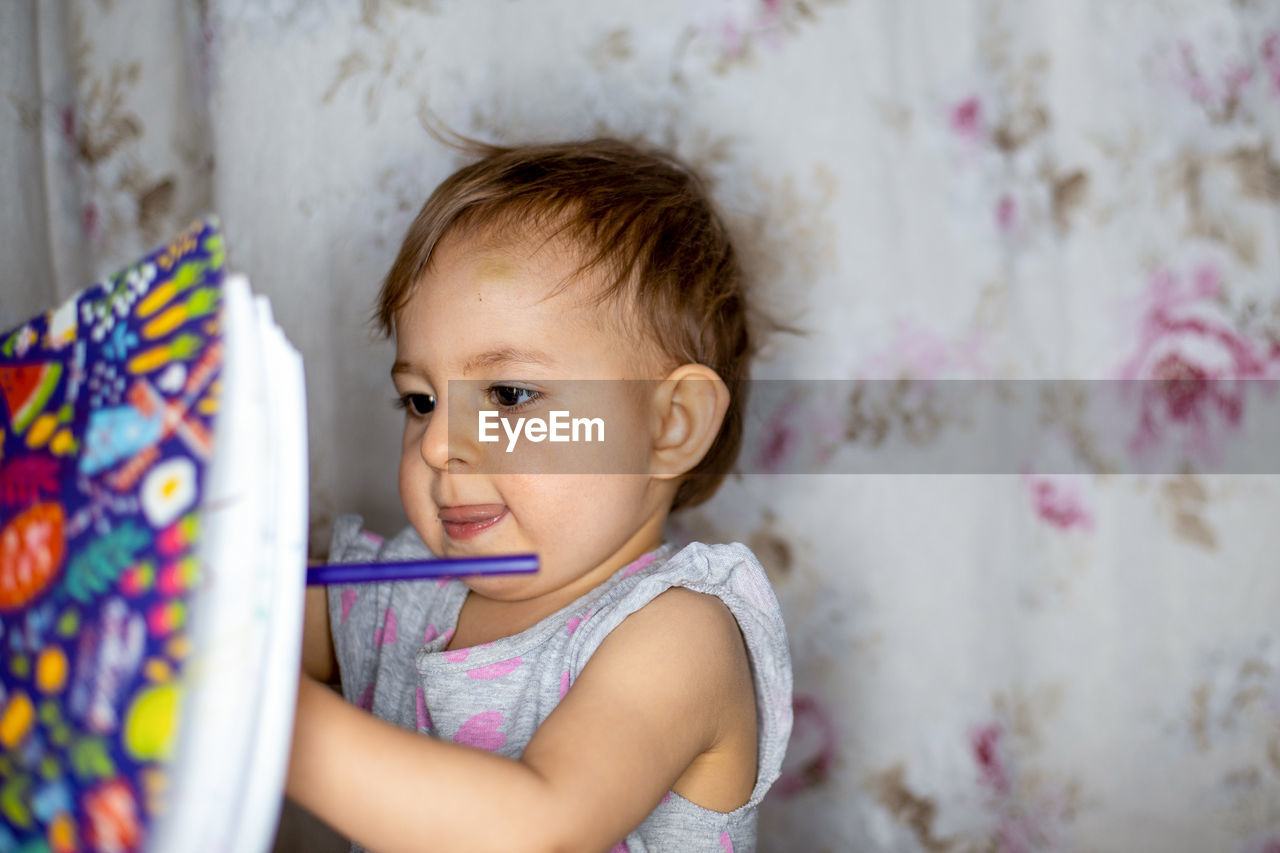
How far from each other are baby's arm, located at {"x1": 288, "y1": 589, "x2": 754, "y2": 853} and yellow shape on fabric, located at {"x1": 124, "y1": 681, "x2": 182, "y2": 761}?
0.34 feet

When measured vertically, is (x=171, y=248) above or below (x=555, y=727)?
above

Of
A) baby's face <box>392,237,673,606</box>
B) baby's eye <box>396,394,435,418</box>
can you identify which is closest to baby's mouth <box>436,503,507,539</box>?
baby's face <box>392,237,673,606</box>

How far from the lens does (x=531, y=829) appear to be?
0.46 m

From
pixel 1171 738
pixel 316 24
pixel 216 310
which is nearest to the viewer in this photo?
pixel 216 310

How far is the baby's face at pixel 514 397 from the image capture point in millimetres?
700

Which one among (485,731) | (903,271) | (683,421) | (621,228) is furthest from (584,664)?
(903,271)

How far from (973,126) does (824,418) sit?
312mm

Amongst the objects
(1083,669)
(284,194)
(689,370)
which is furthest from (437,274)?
(1083,669)

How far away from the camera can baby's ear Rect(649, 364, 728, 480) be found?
0.77 metres

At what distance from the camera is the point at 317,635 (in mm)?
893

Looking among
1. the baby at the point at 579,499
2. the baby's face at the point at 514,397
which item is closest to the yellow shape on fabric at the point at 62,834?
the baby at the point at 579,499

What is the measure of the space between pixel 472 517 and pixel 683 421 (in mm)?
187

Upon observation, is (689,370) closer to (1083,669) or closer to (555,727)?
(555,727)

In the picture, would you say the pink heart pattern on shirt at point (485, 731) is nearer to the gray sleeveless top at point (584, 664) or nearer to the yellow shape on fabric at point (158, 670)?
the gray sleeveless top at point (584, 664)
